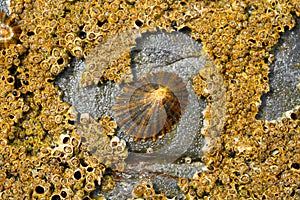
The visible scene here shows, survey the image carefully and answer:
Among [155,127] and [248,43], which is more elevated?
[248,43]

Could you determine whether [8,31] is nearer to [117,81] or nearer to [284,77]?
[117,81]

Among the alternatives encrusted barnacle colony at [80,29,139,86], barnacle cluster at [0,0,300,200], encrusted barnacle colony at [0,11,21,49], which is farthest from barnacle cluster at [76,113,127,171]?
encrusted barnacle colony at [0,11,21,49]

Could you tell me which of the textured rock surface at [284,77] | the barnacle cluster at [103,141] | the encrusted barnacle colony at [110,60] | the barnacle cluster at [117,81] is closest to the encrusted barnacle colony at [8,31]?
the barnacle cluster at [117,81]

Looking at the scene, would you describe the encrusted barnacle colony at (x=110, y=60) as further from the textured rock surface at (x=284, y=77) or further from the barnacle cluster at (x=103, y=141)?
the textured rock surface at (x=284, y=77)

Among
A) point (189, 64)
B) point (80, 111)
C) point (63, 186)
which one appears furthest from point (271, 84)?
point (63, 186)

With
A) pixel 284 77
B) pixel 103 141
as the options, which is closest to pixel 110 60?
pixel 103 141

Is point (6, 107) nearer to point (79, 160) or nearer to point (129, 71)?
point (79, 160)
